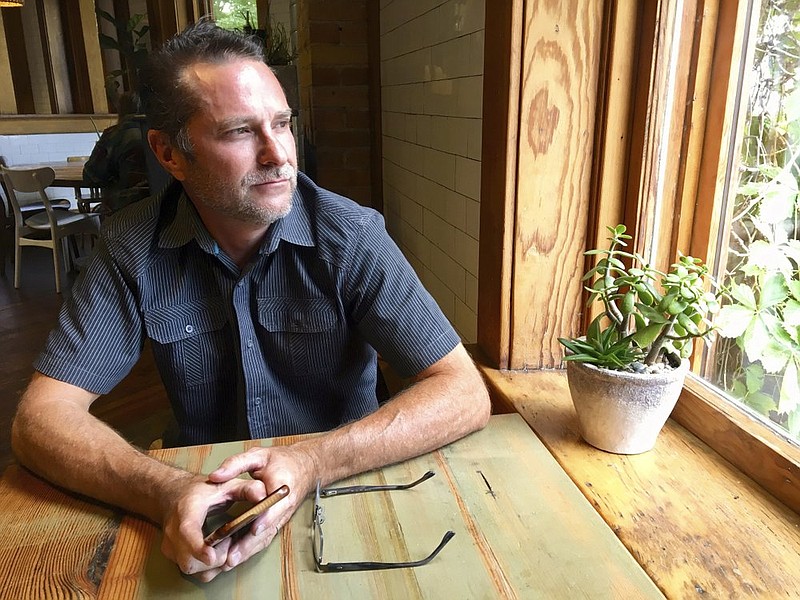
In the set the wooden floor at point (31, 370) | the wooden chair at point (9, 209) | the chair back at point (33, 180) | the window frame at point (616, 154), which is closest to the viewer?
the window frame at point (616, 154)

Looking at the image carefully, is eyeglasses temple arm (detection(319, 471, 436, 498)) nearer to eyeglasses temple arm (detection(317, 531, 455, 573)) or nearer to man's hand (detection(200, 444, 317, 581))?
man's hand (detection(200, 444, 317, 581))

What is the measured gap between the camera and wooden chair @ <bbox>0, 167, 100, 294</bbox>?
5074 millimetres

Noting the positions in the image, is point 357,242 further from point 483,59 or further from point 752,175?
point 752,175

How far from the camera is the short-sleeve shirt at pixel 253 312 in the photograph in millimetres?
1351

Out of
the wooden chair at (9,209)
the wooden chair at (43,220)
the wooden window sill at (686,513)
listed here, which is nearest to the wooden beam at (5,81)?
the wooden chair at (9,209)

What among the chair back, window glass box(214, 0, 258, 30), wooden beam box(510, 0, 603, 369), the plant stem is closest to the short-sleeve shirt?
wooden beam box(510, 0, 603, 369)

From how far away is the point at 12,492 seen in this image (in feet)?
3.48

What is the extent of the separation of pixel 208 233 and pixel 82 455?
20.6 inches

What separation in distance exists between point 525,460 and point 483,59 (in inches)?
40.8

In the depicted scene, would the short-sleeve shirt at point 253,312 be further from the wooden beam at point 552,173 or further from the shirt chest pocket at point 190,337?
the wooden beam at point 552,173

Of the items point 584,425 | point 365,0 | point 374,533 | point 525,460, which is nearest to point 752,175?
point 584,425

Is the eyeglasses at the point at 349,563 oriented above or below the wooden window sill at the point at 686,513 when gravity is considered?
above

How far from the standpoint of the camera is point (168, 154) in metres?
1.47

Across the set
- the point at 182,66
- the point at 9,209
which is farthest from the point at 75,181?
the point at 182,66
